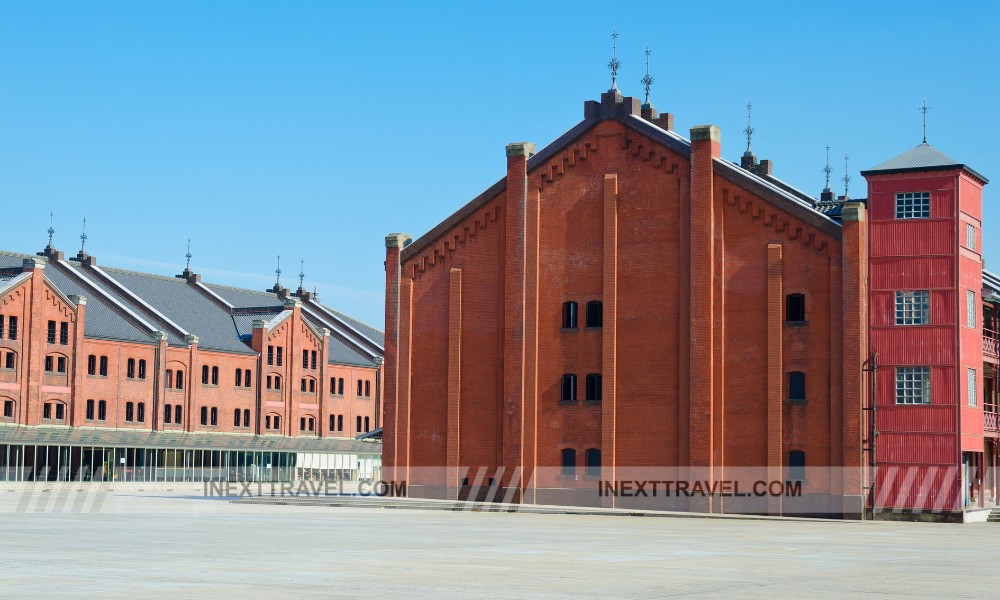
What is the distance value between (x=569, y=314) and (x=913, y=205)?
44.4ft

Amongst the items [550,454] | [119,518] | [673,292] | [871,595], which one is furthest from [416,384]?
[871,595]

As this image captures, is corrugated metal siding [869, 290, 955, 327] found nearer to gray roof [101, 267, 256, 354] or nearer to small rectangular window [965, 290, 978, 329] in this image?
small rectangular window [965, 290, 978, 329]

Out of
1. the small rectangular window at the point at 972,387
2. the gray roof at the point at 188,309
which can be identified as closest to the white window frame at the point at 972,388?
the small rectangular window at the point at 972,387

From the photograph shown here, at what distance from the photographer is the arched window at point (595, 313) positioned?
163ft

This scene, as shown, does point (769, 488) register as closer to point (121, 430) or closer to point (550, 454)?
point (550, 454)

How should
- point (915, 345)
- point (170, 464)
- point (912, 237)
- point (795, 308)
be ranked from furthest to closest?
point (170, 464) < point (795, 308) < point (912, 237) < point (915, 345)

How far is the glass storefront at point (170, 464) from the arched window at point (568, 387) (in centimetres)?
3680

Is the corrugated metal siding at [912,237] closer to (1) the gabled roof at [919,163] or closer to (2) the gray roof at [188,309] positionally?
(1) the gabled roof at [919,163]

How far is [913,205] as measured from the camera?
148 feet

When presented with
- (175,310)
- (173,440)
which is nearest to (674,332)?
(173,440)

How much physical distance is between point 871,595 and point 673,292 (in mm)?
32011

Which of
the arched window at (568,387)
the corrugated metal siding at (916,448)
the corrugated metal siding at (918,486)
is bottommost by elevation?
the corrugated metal siding at (918,486)

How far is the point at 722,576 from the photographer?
749 inches

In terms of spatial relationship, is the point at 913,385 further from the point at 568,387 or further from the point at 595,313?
the point at 568,387
